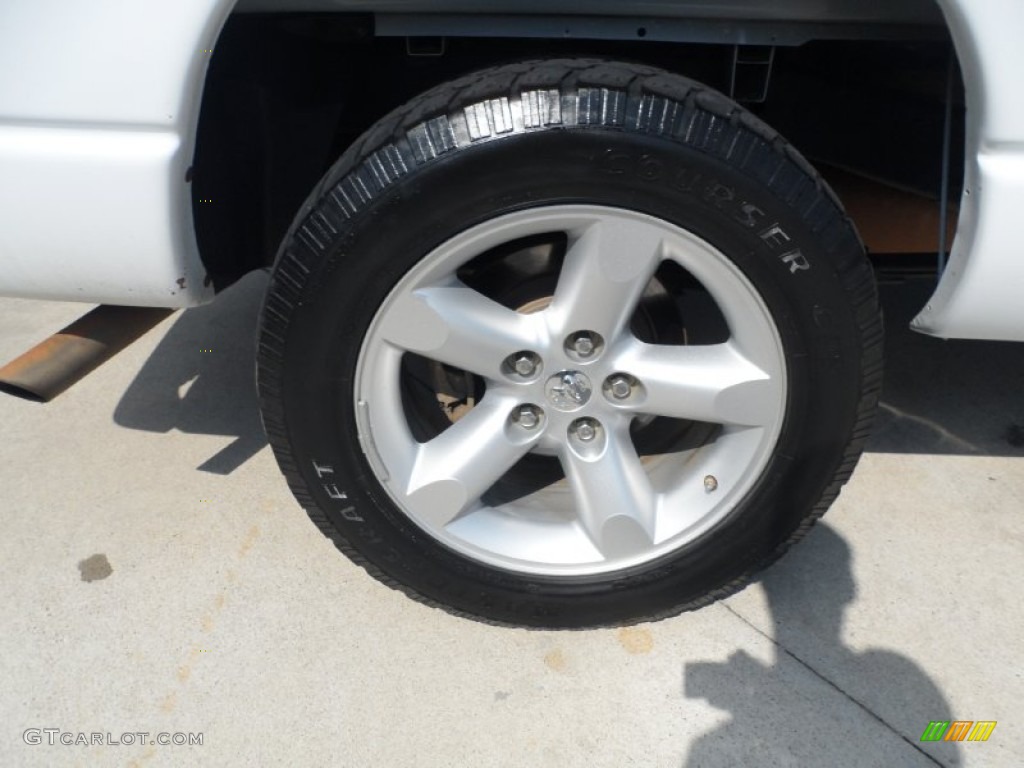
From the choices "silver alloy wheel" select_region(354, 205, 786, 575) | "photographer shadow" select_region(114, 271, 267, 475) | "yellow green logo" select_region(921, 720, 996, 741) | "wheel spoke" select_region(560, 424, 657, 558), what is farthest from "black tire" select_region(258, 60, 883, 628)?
"photographer shadow" select_region(114, 271, 267, 475)

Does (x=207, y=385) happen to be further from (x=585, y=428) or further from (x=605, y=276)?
(x=605, y=276)

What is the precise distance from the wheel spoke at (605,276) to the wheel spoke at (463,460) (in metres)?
0.23

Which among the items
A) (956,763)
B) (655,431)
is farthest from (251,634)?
(956,763)

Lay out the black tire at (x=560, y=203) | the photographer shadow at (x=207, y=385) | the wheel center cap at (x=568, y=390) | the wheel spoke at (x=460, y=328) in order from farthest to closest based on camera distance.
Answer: the photographer shadow at (x=207, y=385) < the wheel center cap at (x=568, y=390) < the wheel spoke at (x=460, y=328) < the black tire at (x=560, y=203)

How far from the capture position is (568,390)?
1.55 metres

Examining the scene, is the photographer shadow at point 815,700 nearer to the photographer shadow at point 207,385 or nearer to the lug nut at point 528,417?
the lug nut at point 528,417

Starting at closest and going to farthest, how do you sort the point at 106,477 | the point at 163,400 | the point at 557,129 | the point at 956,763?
the point at 557,129
the point at 956,763
the point at 106,477
the point at 163,400

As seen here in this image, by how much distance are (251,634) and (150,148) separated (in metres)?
1.02

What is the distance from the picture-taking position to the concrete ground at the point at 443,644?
A: 1.50 metres

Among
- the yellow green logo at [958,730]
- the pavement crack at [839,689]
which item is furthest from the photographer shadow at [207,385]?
the yellow green logo at [958,730]

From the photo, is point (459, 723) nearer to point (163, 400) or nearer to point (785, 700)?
point (785, 700)

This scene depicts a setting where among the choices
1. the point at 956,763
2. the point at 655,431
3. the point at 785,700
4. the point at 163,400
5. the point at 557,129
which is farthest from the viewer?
the point at 163,400

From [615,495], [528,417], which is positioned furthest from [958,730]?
[528,417]

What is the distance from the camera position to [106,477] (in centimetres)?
216
